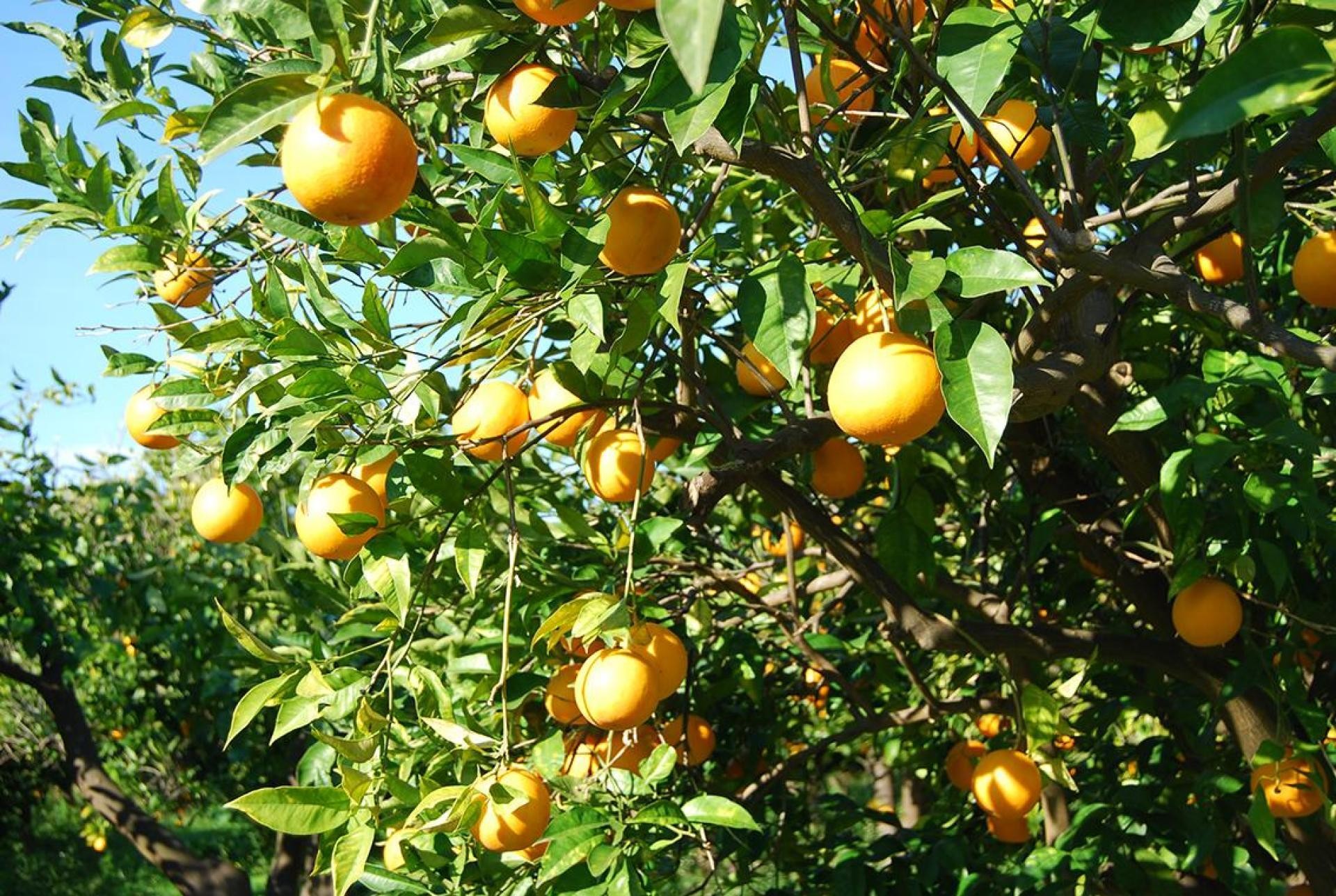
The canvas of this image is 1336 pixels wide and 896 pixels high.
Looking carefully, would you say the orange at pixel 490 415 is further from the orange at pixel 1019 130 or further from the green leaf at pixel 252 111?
the orange at pixel 1019 130

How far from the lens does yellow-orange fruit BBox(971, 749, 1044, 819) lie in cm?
189

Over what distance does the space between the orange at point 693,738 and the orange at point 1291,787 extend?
997 mm

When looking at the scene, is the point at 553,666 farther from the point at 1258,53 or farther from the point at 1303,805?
the point at 1258,53

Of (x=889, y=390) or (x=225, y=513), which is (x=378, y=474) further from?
(x=889, y=390)

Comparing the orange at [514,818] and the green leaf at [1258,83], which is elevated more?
the green leaf at [1258,83]

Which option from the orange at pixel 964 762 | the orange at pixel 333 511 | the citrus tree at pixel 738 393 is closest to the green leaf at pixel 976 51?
the citrus tree at pixel 738 393

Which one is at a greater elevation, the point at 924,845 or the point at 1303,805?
Answer: the point at 1303,805

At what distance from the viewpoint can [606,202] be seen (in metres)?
1.29

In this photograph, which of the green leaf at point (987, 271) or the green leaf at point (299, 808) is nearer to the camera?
the green leaf at point (987, 271)

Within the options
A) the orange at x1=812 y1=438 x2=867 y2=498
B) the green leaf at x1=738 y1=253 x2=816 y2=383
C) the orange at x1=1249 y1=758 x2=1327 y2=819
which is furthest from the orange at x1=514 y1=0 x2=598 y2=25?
the orange at x1=1249 y1=758 x2=1327 y2=819

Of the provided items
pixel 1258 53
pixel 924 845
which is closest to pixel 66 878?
pixel 924 845

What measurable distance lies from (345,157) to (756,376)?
93 centimetres

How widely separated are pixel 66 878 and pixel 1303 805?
387 inches

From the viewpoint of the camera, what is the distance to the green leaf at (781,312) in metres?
1.09
